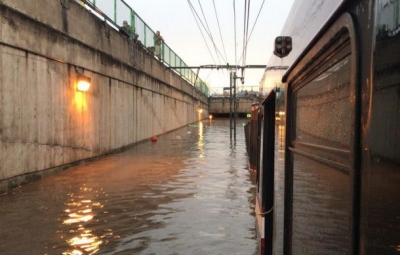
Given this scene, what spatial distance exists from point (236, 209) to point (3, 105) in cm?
528

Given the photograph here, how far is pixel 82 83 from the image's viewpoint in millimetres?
12328

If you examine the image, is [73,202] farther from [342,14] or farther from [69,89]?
[342,14]

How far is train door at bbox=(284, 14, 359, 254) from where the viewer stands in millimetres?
1170

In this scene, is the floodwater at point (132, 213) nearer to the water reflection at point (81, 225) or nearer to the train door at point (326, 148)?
the water reflection at point (81, 225)

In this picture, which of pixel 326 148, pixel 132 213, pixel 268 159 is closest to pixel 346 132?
pixel 326 148

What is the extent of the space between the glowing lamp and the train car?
10854 millimetres

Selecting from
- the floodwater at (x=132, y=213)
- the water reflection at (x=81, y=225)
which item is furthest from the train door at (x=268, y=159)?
the water reflection at (x=81, y=225)

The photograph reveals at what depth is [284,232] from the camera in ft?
7.75

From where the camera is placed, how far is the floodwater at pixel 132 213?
18.0 feet

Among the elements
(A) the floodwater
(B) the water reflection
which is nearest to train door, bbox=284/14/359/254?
(A) the floodwater

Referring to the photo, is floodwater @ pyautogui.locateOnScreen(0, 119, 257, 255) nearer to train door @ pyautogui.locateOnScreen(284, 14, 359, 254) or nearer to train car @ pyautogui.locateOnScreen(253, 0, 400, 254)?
train door @ pyautogui.locateOnScreen(284, 14, 359, 254)

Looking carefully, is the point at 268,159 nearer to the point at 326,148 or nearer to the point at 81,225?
the point at 326,148

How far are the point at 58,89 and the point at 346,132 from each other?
10.7m

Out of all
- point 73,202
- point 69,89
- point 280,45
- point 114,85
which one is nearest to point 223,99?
point 114,85
